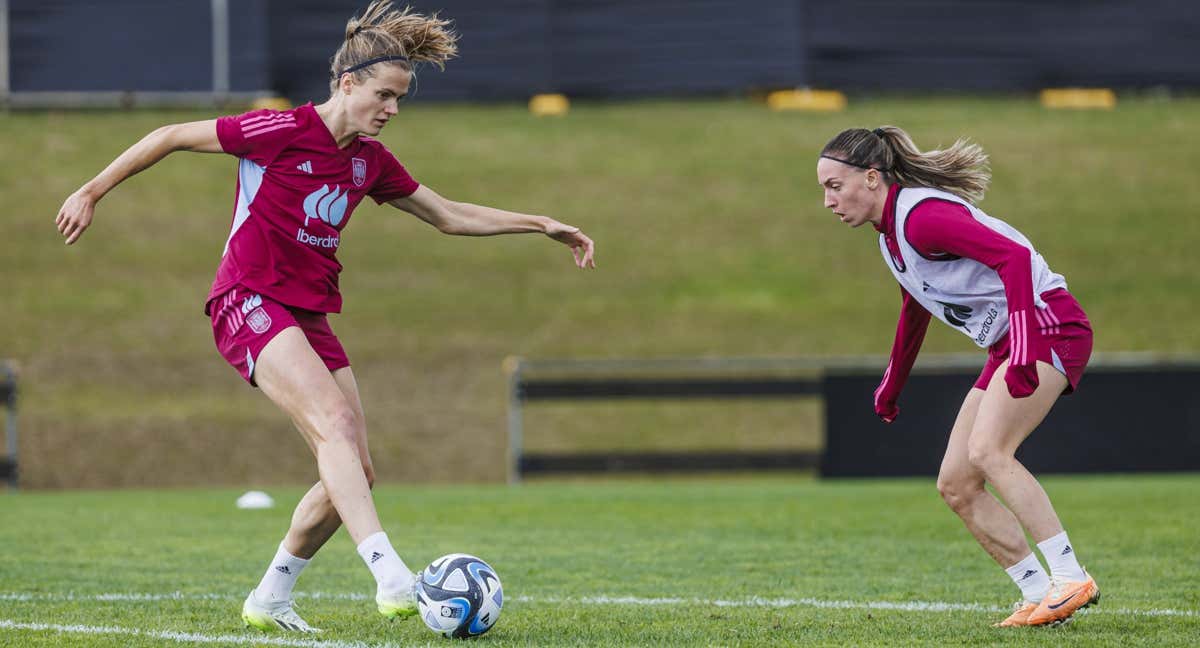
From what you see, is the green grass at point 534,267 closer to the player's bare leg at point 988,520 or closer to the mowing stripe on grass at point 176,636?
the mowing stripe on grass at point 176,636

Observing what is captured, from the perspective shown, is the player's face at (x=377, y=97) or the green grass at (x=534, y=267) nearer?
the player's face at (x=377, y=97)

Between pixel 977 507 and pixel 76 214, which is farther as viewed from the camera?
pixel 977 507

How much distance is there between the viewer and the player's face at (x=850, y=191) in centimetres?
601

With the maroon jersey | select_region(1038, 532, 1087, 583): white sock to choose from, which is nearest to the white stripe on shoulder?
the maroon jersey

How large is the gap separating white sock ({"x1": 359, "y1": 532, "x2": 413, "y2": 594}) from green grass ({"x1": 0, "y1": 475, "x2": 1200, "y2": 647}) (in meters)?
0.32

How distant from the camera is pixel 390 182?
20.4 ft

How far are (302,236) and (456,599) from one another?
1.40 meters

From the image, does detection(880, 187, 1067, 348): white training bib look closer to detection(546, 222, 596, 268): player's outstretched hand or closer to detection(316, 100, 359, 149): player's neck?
detection(546, 222, 596, 268): player's outstretched hand

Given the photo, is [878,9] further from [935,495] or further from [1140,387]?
[935,495]

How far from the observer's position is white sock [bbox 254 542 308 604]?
5918 millimetres

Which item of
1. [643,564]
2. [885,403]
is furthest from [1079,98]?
[885,403]

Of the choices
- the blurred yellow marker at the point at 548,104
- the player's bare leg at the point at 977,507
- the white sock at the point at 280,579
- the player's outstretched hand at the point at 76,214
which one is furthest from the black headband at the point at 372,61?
the blurred yellow marker at the point at 548,104

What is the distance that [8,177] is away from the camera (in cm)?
2428

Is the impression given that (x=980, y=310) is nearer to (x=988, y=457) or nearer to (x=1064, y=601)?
(x=988, y=457)
